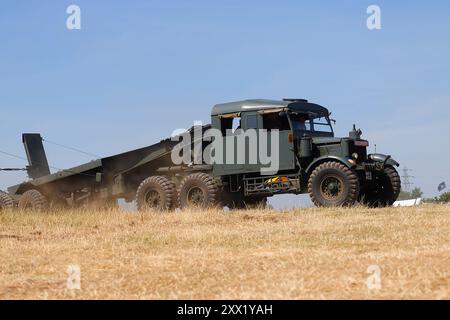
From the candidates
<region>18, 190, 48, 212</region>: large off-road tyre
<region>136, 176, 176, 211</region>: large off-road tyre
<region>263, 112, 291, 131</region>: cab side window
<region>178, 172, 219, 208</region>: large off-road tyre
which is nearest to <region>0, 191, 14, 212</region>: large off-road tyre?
<region>18, 190, 48, 212</region>: large off-road tyre

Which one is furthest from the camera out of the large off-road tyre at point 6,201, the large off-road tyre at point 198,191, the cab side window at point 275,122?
the large off-road tyre at point 6,201

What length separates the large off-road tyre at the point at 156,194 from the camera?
16.2 metres

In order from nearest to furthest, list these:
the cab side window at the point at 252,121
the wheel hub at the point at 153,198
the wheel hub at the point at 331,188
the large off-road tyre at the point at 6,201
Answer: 1. the wheel hub at the point at 331,188
2. the cab side window at the point at 252,121
3. the wheel hub at the point at 153,198
4. the large off-road tyre at the point at 6,201

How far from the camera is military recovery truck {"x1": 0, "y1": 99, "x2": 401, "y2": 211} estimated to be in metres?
13.8

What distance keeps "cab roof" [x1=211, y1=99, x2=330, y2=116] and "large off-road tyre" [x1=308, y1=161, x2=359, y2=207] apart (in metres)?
1.66

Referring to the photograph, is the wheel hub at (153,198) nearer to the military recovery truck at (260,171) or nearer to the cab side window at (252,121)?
the military recovery truck at (260,171)

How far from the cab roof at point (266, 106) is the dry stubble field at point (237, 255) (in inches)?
112

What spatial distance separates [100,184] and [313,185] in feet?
23.3

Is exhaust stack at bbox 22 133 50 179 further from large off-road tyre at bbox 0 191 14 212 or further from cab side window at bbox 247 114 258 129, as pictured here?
cab side window at bbox 247 114 258 129

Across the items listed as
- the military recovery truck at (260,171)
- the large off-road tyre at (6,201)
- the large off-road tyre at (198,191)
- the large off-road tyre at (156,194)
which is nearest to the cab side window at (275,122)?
the military recovery truck at (260,171)

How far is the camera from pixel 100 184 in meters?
18.2

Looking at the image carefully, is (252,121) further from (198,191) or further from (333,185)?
(333,185)

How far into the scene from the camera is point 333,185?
541 inches
